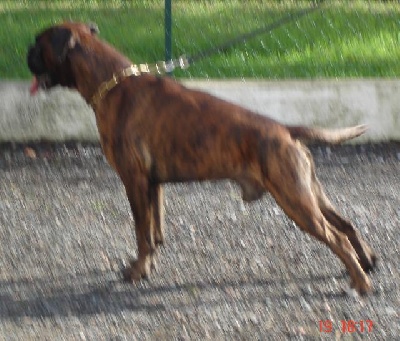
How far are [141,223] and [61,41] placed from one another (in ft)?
3.82

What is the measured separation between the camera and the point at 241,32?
29.2ft

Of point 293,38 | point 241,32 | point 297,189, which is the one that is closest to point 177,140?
point 297,189

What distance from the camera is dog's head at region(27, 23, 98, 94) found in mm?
5160

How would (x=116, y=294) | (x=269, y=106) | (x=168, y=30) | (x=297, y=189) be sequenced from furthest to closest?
(x=168, y=30), (x=269, y=106), (x=116, y=294), (x=297, y=189)

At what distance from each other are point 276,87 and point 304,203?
3368 mm

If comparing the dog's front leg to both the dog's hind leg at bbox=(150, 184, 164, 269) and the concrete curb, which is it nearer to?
the dog's hind leg at bbox=(150, 184, 164, 269)

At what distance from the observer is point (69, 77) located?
529 cm

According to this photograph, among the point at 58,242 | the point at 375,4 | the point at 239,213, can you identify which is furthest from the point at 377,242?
the point at 375,4

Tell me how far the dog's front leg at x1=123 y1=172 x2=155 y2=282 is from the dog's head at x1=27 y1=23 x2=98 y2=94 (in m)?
0.72

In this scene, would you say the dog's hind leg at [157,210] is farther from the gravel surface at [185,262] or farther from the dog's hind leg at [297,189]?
the dog's hind leg at [297,189]

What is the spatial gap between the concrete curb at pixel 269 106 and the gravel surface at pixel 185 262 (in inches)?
11.7

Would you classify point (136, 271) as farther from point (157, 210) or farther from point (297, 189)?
point (297, 189)

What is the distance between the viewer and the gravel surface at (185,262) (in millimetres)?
4848

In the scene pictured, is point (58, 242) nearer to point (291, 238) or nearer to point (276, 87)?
point (291, 238)
